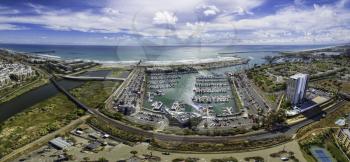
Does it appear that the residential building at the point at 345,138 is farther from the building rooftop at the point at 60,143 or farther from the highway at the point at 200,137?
the building rooftop at the point at 60,143

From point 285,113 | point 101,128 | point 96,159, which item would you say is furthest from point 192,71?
point 96,159

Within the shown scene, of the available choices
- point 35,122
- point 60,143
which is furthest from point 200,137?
point 35,122

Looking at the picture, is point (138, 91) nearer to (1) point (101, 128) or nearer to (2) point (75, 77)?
(1) point (101, 128)

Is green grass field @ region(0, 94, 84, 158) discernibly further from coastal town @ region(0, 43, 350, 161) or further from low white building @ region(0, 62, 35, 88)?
low white building @ region(0, 62, 35, 88)

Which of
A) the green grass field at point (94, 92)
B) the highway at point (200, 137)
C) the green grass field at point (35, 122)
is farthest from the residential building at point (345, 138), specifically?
the green grass field at point (35, 122)

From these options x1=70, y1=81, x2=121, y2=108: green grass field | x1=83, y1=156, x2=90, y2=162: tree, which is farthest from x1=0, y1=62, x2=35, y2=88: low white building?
x1=83, y1=156, x2=90, y2=162: tree
